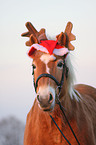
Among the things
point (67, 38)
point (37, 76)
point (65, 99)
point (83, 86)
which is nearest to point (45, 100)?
point (37, 76)

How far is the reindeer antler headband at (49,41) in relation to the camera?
3932mm

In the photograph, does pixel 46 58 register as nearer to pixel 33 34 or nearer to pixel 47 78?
pixel 47 78

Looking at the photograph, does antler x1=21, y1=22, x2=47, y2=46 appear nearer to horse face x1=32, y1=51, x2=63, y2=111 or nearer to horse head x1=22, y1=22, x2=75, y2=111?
horse head x1=22, y1=22, x2=75, y2=111

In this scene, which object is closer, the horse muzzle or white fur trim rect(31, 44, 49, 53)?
the horse muzzle

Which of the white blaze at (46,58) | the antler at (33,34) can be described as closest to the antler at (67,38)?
the antler at (33,34)

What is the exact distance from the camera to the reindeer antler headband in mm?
3932

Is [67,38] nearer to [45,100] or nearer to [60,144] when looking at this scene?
[45,100]

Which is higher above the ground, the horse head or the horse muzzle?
the horse head

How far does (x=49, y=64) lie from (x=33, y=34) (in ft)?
2.82

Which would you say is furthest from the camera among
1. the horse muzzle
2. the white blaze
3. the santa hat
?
the santa hat

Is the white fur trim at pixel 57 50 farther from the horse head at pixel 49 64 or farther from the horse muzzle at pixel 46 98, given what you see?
the horse muzzle at pixel 46 98

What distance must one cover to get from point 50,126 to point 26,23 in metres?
1.85

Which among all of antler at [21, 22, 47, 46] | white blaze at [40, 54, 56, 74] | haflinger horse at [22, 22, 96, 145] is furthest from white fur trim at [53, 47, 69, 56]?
antler at [21, 22, 47, 46]

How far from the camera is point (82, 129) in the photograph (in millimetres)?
4121
